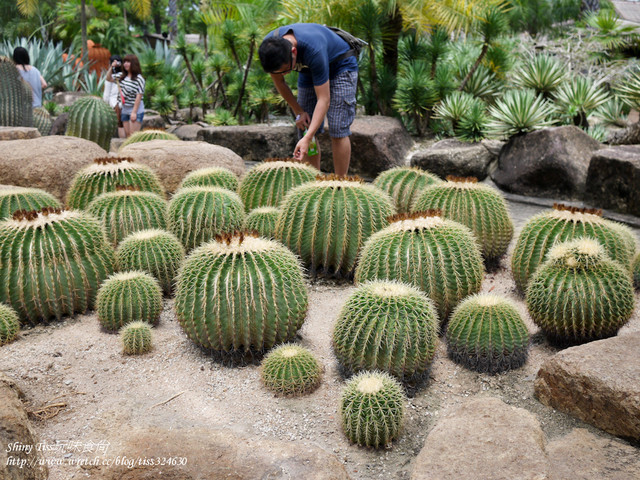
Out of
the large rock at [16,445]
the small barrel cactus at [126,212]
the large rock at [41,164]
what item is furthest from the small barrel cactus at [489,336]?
the large rock at [41,164]

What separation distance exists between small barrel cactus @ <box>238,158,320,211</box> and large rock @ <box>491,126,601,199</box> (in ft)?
12.0

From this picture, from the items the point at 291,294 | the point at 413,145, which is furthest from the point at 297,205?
the point at 413,145

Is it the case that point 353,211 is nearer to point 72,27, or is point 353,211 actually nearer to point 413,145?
point 413,145

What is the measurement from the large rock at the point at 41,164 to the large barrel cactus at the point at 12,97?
4.40 metres

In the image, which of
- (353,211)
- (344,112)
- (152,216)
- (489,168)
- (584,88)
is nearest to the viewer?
(353,211)

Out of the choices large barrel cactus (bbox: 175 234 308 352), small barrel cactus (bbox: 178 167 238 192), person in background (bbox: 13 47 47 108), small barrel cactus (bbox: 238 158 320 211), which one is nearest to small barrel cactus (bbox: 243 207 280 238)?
small barrel cactus (bbox: 238 158 320 211)

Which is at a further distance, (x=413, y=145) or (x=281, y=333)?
(x=413, y=145)

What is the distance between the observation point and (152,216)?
471 centimetres

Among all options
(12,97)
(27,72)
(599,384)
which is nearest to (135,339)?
(599,384)

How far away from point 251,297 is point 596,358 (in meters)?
1.79

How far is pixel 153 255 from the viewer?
4180mm

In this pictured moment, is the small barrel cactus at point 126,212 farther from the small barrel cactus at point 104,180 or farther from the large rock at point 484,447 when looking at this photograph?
the large rock at point 484,447

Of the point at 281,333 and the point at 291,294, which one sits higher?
the point at 291,294

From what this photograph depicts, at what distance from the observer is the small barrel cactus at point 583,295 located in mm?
3406
